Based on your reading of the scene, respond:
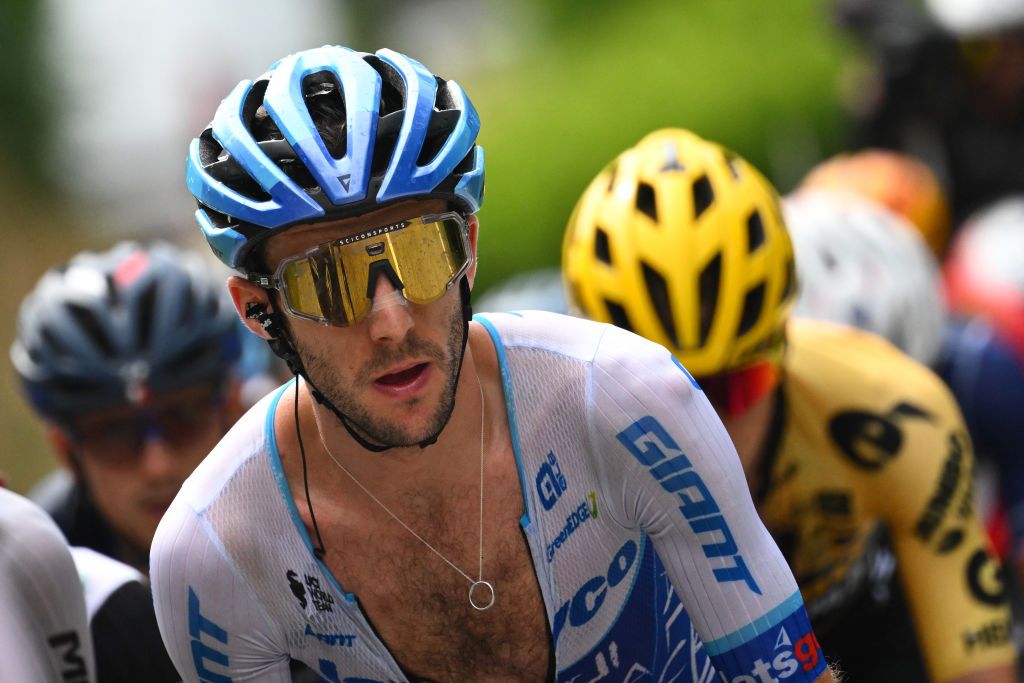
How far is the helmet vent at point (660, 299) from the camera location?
4.37 metres

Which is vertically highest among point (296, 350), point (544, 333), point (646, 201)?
point (296, 350)

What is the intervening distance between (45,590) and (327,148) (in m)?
1.27

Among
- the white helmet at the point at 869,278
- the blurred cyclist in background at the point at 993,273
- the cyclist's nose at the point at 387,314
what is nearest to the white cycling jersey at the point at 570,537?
the cyclist's nose at the point at 387,314

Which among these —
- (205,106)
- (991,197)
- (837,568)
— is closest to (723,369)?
(837,568)

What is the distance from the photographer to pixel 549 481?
10.4ft

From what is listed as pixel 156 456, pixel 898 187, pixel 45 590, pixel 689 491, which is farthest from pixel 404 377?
pixel 898 187

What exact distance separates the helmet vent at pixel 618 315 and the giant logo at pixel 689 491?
1.47 meters

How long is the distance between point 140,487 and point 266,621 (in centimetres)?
189

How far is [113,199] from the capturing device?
17406 millimetres

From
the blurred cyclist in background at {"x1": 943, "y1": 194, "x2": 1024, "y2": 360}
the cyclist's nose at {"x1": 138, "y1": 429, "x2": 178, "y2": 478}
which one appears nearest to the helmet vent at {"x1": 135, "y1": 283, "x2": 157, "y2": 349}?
the cyclist's nose at {"x1": 138, "y1": 429, "x2": 178, "y2": 478}

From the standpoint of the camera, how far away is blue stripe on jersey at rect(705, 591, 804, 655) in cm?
302

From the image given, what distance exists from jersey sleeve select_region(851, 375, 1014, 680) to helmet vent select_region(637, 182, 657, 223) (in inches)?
35.8

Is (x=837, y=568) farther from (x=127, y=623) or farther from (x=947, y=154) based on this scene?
(x=947, y=154)

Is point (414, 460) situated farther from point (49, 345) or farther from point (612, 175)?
point (49, 345)
